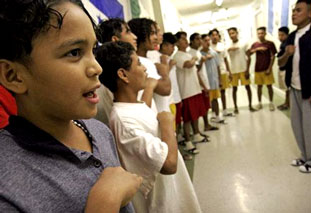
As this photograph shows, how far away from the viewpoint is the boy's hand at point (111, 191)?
481 millimetres

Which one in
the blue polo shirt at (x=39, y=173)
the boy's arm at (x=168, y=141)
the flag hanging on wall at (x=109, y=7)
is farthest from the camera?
the flag hanging on wall at (x=109, y=7)

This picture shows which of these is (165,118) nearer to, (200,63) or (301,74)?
(301,74)

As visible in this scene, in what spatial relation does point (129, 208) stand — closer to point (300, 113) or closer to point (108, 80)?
point (108, 80)

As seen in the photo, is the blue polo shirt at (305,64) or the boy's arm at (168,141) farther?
the blue polo shirt at (305,64)

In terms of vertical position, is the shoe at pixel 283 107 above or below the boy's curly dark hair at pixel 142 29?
below

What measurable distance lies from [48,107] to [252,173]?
2268 millimetres

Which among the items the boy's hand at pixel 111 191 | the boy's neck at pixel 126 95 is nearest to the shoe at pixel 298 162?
the boy's neck at pixel 126 95

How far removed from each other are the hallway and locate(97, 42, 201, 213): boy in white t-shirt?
0.89 metres

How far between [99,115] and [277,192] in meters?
1.62

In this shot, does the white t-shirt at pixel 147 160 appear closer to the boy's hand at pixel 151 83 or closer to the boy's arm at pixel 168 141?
the boy's arm at pixel 168 141

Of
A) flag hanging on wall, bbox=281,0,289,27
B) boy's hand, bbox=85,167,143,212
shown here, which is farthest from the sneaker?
flag hanging on wall, bbox=281,0,289,27

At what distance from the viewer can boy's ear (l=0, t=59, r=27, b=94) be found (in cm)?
46

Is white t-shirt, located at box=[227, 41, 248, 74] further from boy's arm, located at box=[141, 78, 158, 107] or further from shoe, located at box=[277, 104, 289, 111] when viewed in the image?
boy's arm, located at box=[141, 78, 158, 107]

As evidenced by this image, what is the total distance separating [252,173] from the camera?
2312mm
